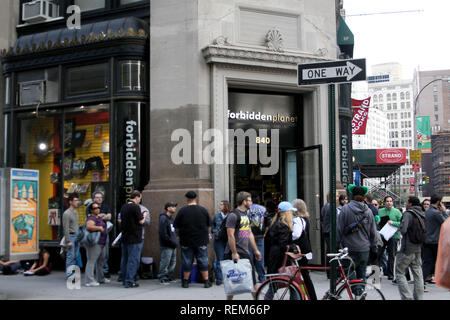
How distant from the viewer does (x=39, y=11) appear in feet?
48.9

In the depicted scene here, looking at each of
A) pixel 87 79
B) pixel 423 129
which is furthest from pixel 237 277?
pixel 423 129

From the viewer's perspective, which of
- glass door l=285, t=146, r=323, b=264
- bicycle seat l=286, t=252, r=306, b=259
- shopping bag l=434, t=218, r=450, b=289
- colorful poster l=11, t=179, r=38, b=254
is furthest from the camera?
glass door l=285, t=146, r=323, b=264

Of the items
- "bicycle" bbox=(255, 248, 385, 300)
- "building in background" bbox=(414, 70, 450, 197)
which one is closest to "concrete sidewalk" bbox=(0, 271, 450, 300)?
"bicycle" bbox=(255, 248, 385, 300)

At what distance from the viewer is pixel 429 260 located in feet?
41.8

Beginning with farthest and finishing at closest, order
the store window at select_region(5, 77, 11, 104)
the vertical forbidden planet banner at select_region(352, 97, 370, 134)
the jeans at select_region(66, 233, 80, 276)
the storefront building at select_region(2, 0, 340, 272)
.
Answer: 1. the vertical forbidden planet banner at select_region(352, 97, 370, 134)
2. the store window at select_region(5, 77, 11, 104)
3. the storefront building at select_region(2, 0, 340, 272)
4. the jeans at select_region(66, 233, 80, 276)

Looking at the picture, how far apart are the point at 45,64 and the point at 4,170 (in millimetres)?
4717

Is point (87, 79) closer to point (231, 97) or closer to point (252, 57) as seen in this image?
point (231, 97)

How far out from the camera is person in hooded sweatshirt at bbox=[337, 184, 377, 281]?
893 centimetres

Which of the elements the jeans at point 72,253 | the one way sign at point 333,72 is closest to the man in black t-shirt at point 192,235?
the jeans at point 72,253

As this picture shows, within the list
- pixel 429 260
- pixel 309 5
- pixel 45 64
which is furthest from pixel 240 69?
pixel 429 260

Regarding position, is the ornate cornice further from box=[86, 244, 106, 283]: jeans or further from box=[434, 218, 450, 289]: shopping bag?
box=[434, 218, 450, 289]: shopping bag

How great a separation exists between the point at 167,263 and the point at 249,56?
5109mm

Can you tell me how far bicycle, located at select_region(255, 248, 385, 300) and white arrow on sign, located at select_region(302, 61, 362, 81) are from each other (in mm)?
2311
